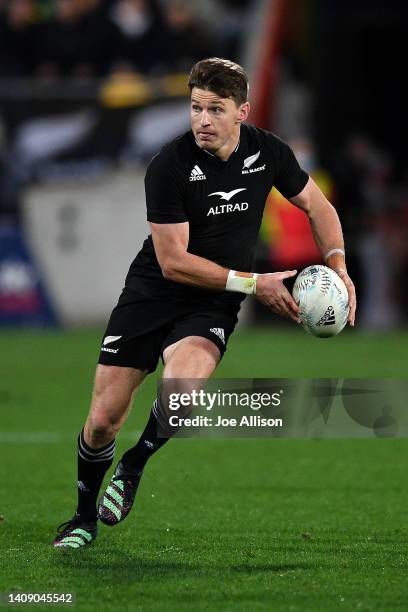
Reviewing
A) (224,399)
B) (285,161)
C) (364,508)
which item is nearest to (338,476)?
(364,508)

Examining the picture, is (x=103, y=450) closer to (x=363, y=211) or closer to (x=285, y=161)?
(x=285, y=161)

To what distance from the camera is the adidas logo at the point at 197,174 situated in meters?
6.20

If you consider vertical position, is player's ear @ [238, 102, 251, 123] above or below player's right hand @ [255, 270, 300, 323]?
above

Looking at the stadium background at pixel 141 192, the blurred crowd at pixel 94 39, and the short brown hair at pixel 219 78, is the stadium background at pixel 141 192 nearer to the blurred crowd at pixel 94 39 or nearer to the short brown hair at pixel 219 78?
the blurred crowd at pixel 94 39

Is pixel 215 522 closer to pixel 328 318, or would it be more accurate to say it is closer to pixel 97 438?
pixel 97 438

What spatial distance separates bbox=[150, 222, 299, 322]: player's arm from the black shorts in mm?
255

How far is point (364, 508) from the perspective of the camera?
7.29m

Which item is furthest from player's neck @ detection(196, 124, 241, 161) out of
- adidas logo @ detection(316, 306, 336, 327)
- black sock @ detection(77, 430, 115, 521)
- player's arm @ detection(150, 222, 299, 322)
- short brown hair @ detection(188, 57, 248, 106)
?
black sock @ detection(77, 430, 115, 521)

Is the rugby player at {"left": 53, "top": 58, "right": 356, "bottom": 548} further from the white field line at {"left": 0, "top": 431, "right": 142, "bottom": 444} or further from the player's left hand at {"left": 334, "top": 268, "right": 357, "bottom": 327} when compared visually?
the white field line at {"left": 0, "top": 431, "right": 142, "bottom": 444}

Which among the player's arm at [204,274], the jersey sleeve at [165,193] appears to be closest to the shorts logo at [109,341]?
the player's arm at [204,274]

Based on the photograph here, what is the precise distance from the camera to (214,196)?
20.5ft

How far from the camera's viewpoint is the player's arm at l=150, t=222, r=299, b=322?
5.92 metres

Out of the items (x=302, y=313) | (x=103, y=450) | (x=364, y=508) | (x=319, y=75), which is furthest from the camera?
(x=319, y=75)

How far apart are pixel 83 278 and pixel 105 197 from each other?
1.12 m
